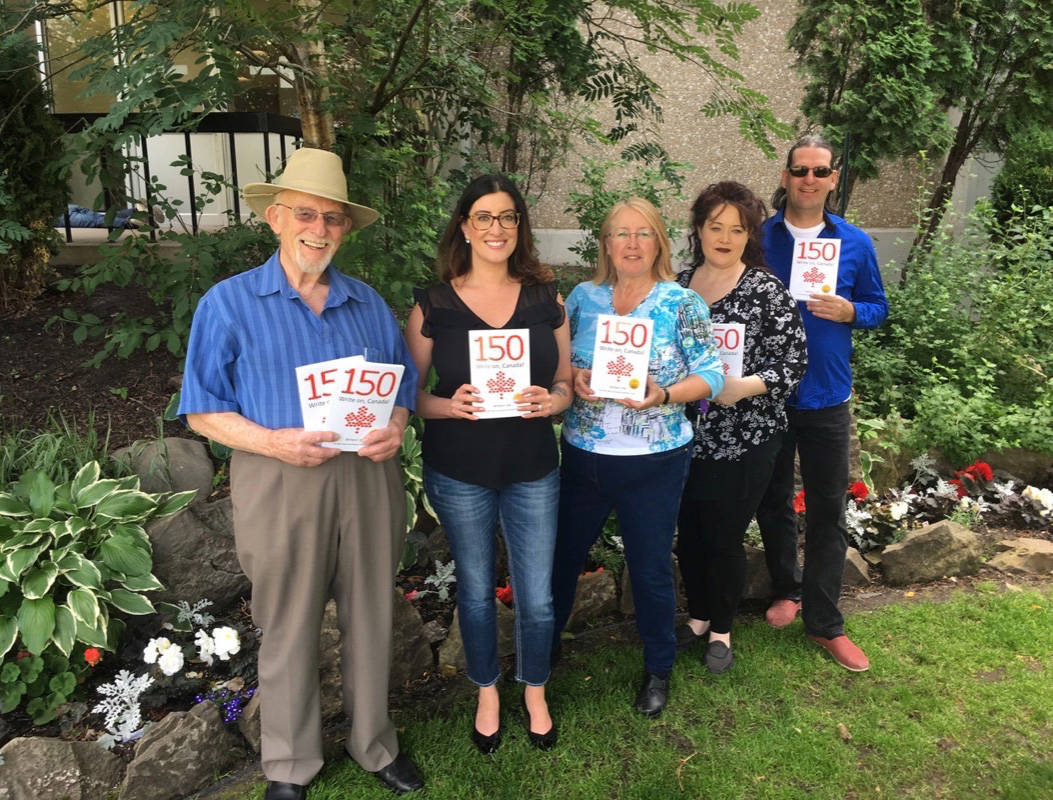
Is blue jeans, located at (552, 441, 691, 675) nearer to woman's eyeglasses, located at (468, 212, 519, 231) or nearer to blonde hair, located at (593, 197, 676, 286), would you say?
blonde hair, located at (593, 197, 676, 286)

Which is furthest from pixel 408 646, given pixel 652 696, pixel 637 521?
pixel 637 521

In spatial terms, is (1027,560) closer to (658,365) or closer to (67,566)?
(658,365)

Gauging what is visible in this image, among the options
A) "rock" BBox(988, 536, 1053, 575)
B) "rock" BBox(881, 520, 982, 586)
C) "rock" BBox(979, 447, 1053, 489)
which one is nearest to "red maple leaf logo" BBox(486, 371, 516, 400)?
"rock" BBox(881, 520, 982, 586)

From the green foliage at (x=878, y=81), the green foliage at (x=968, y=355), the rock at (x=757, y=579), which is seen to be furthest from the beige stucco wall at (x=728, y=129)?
the rock at (x=757, y=579)

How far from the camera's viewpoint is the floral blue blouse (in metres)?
2.89

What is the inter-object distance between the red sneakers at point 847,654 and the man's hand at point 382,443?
93.1 inches

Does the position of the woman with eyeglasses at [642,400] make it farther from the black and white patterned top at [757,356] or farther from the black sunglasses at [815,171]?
the black sunglasses at [815,171]

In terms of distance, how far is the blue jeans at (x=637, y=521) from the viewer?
9.72ft

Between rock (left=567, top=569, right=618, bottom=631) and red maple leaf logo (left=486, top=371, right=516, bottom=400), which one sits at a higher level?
red maple leaf logo (left=486, top=371, right=516, bottom=400)

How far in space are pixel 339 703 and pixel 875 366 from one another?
4.46 m

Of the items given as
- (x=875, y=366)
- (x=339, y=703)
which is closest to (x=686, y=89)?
A: (x=875, y=366)

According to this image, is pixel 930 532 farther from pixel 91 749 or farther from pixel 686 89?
pixel 686 89

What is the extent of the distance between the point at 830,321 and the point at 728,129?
7.26m

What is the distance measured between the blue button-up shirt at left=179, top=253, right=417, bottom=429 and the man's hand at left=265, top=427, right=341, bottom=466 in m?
0.08
